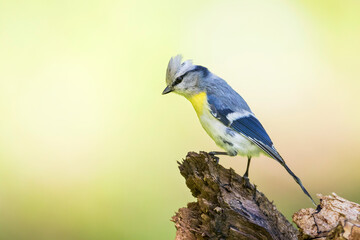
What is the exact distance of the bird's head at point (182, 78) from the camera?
117 inches

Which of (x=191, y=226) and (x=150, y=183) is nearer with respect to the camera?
(x=191, y=226)

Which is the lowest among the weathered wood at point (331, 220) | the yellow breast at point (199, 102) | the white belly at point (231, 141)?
the weathered wood at point (331, 220)

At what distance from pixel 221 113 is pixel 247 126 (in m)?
0.16

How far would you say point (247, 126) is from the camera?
278cm

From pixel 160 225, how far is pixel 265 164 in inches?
39.3

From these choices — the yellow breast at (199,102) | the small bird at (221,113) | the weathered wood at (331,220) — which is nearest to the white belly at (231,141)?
the small bird at (221,113)

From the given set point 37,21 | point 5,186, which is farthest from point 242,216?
point 37,21

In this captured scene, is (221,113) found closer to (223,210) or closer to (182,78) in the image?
(182,78)

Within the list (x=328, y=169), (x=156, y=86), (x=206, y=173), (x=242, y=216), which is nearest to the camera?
(x=242, y=216)

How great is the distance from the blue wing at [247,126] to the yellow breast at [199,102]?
5 cm

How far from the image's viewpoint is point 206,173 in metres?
2.31

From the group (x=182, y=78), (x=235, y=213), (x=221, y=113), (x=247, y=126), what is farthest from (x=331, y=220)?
(x=182, y=78)

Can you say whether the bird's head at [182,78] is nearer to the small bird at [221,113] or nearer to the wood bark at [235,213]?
the small bird at [221,113]

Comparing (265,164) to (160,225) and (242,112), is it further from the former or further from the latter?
(242,112)
